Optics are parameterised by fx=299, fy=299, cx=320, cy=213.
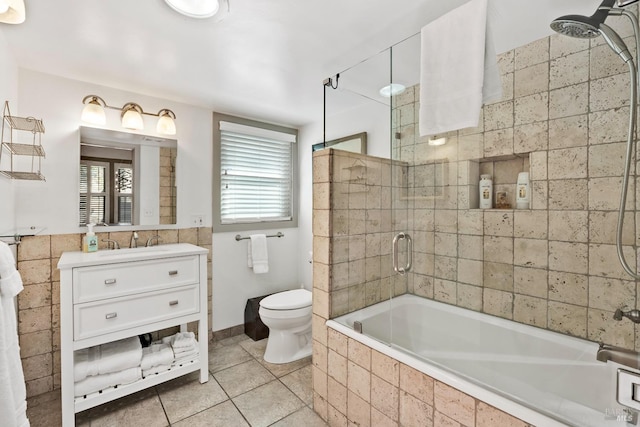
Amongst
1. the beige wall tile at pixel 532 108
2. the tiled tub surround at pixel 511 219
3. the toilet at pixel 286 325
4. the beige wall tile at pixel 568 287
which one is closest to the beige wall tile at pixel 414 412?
the tiled tub surround at pixel 511 219

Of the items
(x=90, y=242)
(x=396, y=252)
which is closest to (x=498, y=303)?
(x=396, y=252)

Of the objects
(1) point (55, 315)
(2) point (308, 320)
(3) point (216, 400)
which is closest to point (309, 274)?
(2) point (308, 320)

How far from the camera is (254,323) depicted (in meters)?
2.86

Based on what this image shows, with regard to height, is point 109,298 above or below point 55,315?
above

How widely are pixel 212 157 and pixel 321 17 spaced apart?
5.72ft

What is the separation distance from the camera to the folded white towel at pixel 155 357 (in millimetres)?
1989

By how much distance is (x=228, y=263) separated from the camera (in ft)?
9.58

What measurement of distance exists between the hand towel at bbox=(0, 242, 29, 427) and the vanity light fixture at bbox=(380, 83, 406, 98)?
6.55 ft

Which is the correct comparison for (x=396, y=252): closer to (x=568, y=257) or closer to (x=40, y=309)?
(x=568, y=257)

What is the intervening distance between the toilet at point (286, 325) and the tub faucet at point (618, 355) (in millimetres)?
1782

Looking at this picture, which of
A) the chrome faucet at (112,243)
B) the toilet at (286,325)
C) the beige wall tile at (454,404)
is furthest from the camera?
the toilet at (286,325)

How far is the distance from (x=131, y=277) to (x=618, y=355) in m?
2.55

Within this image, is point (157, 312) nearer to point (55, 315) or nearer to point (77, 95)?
point (55, 315)

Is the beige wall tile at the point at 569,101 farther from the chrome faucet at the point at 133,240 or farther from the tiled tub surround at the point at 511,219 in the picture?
the chrome faucet at the point at 133,240
